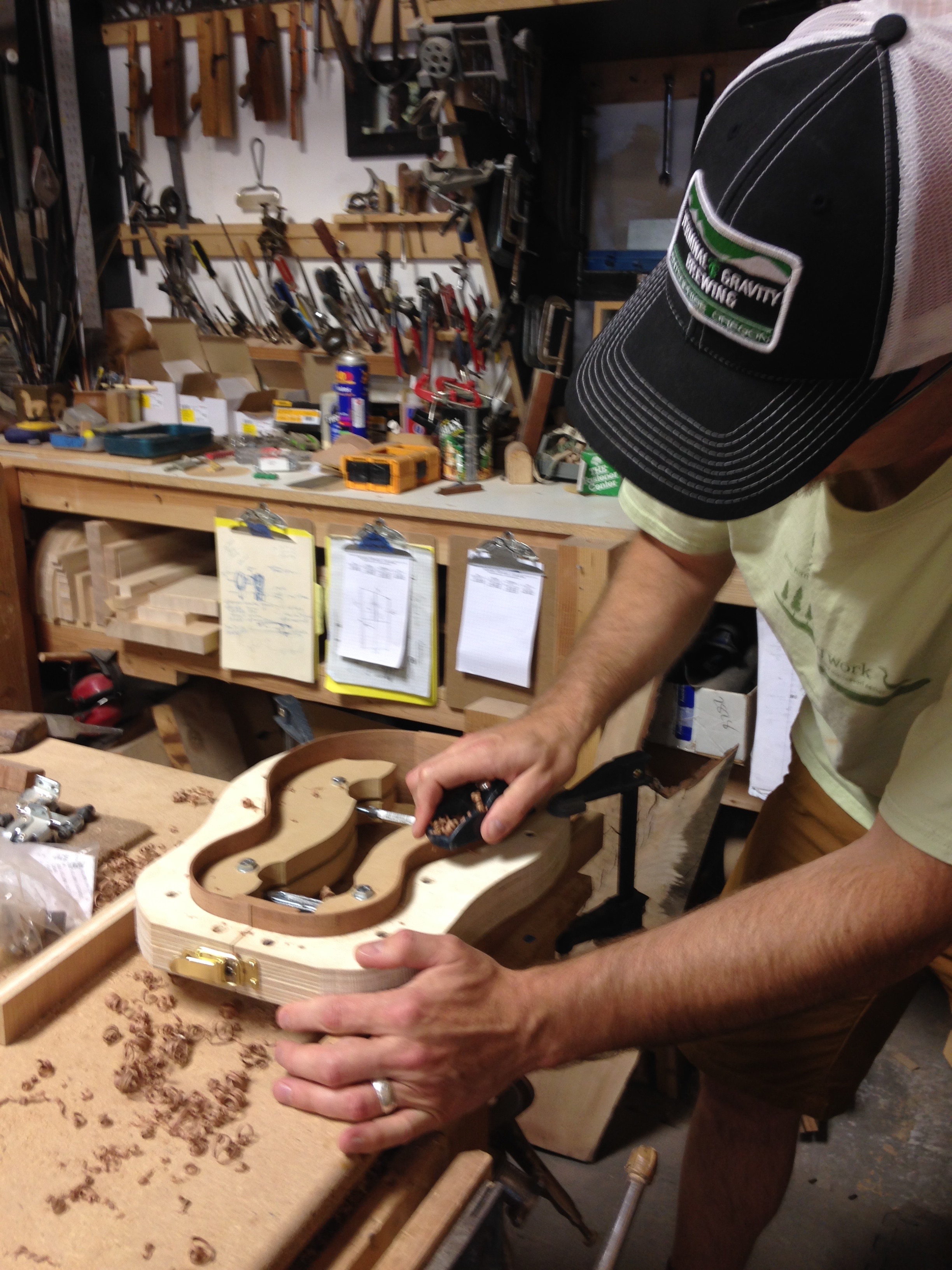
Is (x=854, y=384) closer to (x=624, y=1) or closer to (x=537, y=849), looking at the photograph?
(x=537, y=849)

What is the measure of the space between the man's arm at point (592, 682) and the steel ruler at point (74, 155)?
6.66 feet

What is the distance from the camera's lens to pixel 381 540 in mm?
1601

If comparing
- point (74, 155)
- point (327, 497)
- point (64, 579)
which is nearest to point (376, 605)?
point (327, 497)

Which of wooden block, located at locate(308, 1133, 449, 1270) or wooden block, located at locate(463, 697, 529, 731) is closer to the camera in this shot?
wooden block, located at locate(308, 1133, 449, 1270)

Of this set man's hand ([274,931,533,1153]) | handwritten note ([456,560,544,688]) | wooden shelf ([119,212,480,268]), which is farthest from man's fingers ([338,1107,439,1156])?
wooden shelf ([119,212,480,268])

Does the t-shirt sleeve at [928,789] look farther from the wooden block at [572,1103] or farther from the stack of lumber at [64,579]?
the stack of lumber at [64,579]

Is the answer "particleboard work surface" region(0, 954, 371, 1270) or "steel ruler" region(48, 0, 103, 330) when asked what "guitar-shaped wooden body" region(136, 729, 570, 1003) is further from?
"steel ruler" region(48, 0, 103, 330)

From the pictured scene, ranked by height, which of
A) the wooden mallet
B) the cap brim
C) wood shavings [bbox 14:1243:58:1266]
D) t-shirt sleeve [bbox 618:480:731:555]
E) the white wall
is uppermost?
the white wall

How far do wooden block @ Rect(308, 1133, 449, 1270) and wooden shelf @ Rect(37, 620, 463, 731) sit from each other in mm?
1020

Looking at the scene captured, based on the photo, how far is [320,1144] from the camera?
59 cm

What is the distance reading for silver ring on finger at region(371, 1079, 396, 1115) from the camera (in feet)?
1.97

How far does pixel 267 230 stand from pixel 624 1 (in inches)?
41.9

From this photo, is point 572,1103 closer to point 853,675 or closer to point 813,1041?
point 813,1041

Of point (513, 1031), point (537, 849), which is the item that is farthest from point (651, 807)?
point (513, 1031)
